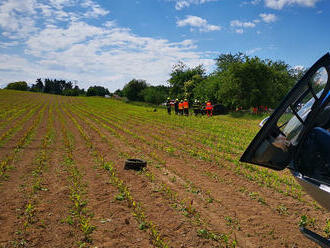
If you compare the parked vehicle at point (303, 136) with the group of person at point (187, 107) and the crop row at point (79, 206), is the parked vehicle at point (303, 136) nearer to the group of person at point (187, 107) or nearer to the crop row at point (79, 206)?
the crop row at point (79, 206)

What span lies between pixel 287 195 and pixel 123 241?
3.41m

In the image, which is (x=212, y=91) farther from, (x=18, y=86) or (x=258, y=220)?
(x=18, y=86)

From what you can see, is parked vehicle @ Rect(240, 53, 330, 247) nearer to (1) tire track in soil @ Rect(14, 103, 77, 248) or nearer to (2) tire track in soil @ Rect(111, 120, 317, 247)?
(2) tire track in soil @ Rect(111, 120, 317, 247)

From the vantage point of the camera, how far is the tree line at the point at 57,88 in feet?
348

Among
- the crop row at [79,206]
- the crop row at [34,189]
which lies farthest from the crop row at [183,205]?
the crop row at [34,189]

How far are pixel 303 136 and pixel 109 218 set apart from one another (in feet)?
9.92

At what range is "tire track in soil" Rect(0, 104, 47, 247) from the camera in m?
3.92

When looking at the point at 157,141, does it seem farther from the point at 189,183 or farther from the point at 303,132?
the point at 303,132

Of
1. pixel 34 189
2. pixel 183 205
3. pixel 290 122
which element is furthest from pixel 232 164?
pixel 34 189

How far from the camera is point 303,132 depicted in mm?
3027

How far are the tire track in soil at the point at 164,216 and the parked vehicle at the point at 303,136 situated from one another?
4.59 feet

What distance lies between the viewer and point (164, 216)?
450 centimetres

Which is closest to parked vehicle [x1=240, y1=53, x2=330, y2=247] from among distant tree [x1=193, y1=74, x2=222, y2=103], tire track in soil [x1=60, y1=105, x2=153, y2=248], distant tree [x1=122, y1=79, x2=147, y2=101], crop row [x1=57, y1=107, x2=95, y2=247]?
tire track in soil [x1=60, y1=105, x2=153, y2=248]

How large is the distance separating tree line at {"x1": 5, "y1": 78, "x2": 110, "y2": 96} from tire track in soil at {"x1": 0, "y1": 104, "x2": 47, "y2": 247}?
9769 centimetres
